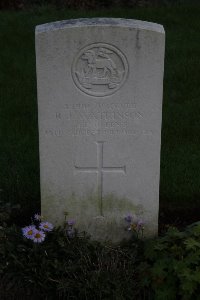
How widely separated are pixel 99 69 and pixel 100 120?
15.0 inches

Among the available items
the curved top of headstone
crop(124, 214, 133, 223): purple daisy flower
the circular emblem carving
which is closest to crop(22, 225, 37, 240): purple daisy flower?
crop(124, 214, 133, 223): purple daisy flower

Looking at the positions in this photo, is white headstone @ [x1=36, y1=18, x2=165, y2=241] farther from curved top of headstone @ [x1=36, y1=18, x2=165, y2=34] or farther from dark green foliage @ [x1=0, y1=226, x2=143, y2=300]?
dark green foliage @ [x1=0, y1=226, x2=143, y2=300]

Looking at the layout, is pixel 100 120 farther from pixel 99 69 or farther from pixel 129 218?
pixel 129 218

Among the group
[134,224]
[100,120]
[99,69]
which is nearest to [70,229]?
[134,224]

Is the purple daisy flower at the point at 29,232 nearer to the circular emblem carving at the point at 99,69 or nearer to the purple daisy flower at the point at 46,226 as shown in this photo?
the purple daisy flower at the point at 46,226

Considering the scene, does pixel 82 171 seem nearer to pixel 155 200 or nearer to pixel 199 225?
pixel 155 200

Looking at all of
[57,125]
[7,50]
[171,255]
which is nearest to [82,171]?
[57,125]

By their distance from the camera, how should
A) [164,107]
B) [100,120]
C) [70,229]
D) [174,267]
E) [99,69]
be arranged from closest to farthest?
[174,267] → [99,69] → [100,120] → [70,229] → [164,107]

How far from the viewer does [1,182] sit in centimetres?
565

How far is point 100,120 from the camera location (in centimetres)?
450

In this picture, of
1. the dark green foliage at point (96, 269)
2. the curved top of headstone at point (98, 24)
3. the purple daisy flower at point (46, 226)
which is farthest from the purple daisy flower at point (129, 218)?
the curved top of headstone at point (98, 24)

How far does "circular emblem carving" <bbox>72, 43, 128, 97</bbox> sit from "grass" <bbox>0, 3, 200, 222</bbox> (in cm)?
141

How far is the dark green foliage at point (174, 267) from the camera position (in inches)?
163

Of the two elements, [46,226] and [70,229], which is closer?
[46,226]
